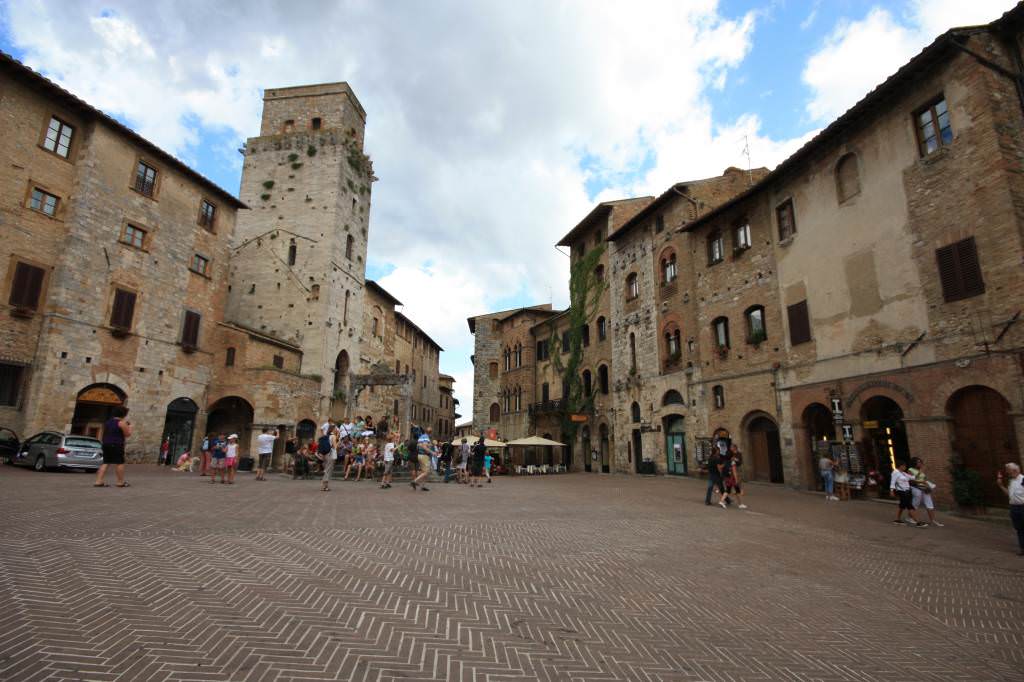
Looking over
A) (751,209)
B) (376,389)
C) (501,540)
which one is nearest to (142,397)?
(376,389)

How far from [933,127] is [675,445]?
15.5 metres

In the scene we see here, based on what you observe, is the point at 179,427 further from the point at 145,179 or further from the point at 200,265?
the point at 145,179

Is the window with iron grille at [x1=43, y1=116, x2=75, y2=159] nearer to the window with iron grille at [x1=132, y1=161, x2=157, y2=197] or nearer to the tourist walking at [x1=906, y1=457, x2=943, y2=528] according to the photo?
the window with iron grille at [x1=132, y1=161, x2=157, y2=197]

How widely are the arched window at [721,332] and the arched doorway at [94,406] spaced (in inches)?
1004

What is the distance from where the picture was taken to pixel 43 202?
1914 centimetres

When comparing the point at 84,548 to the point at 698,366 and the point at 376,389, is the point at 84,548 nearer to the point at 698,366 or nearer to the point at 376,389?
the point at 698,366

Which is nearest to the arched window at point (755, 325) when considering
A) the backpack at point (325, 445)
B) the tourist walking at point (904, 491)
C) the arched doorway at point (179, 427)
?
the tourist walking at point (904, 491)

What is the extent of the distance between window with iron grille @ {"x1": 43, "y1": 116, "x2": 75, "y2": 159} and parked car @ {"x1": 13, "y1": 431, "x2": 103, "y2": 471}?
11.2 m

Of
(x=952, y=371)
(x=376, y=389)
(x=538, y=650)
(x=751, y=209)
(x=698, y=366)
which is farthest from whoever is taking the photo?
(x=376, y=389)

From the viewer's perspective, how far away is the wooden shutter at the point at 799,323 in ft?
58.6

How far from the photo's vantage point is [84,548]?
19.2 ft

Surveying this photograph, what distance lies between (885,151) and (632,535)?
14.8m

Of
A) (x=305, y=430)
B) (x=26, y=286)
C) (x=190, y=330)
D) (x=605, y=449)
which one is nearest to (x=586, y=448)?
(x=605, y=449)

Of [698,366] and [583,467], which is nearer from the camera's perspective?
[698,366]
